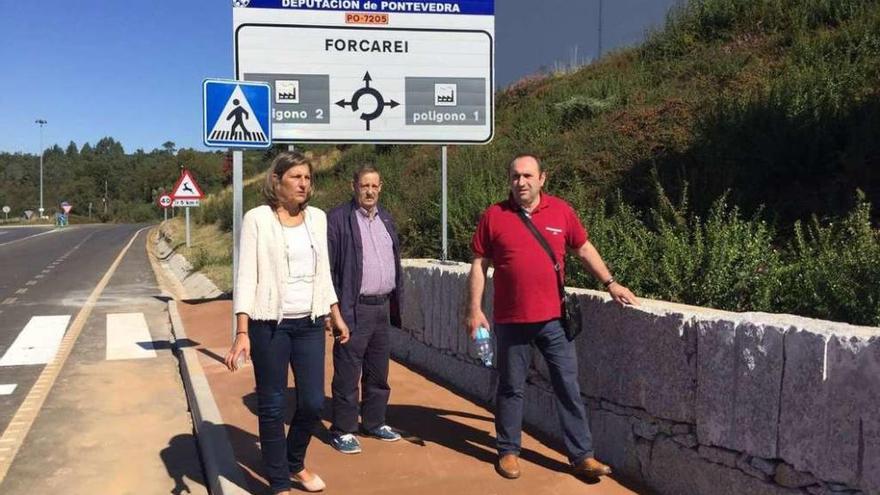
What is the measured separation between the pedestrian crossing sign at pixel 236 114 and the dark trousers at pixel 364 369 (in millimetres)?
3487

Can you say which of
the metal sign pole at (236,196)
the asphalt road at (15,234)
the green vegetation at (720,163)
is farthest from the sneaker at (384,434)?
the asphalt road at (15,234)

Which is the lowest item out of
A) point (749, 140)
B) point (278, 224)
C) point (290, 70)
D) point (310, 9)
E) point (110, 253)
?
point (110, 253)

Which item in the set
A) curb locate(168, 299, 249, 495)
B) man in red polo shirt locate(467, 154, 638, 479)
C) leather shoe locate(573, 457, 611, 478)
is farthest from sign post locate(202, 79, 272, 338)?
leather shoe locate(573, 457, 611, 478)

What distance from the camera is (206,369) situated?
750 centimetres

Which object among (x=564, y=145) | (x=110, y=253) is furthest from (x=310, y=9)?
(x=110, y=253)

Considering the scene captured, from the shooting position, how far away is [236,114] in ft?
25.1

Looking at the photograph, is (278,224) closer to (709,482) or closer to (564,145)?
(709,482)

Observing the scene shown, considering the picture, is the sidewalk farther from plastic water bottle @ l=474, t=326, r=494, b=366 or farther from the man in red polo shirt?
plastic water bottle @ l=474, t=326, r=494, b=366

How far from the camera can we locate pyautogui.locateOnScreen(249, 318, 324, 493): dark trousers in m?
3.78

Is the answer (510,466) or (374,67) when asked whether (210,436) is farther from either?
(374,67)

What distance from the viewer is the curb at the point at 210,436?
14.1ft

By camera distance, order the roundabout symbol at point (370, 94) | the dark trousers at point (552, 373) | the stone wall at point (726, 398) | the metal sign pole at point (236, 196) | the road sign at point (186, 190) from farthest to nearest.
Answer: the road sign at point (186, 190) < the roundabout symbol at point (370, 94) < the metal sign pole at point (236, 196) < the dark trousers at point (552, 373) < the stone wall at point (726, 398)

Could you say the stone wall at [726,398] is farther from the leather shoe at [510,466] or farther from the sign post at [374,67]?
the sign post at [374,67]

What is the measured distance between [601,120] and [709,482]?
29.1ft
